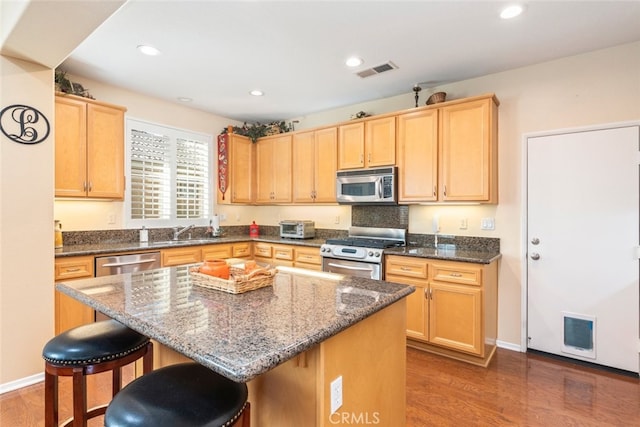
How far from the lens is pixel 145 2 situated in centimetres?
215

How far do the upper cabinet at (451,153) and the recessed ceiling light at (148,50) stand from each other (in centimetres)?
240

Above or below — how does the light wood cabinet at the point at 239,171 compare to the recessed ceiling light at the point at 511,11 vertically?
below

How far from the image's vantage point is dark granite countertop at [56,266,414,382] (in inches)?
35.9

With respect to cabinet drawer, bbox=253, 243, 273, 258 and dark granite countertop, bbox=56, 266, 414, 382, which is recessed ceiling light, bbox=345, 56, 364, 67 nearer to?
dark granite countertop, bbox=56, 266, 414, 382

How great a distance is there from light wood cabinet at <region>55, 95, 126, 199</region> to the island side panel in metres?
3.12

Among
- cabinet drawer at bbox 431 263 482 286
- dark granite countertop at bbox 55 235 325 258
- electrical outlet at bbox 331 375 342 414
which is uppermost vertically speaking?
dark granite countertop at bbox 55 235 325 258

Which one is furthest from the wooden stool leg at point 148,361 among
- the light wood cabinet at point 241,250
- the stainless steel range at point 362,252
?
the light wood cabinet at point 241,250

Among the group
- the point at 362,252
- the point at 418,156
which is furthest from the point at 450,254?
the point at 418,156

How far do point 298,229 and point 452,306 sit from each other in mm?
2212

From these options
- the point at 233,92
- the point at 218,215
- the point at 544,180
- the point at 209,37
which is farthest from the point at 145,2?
the point at 544,180

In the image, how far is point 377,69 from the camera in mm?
3189

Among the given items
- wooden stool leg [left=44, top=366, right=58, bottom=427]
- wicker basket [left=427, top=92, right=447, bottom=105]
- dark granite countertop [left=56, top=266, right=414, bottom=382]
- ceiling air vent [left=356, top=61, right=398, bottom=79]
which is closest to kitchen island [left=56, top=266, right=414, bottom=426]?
dark granite countertop [left=56, top=266, right=414, bottom=382]

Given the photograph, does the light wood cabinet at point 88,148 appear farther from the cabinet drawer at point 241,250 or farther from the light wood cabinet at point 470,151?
the light wood cabinet at point 470,151

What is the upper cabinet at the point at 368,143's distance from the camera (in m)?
3.59
